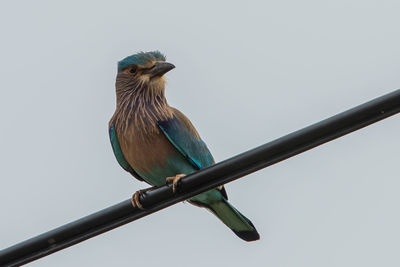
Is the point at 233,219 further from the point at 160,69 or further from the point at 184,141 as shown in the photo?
the point at 160,69

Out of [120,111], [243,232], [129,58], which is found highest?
[129,58]

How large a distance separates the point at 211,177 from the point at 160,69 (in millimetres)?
2679

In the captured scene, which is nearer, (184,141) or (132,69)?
(184,141)

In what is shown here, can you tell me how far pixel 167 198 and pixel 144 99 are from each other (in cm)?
233

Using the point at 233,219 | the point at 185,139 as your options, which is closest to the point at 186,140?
the point at 185,139

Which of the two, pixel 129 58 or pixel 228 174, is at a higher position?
pixel 129 58

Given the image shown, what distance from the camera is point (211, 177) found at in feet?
13.9

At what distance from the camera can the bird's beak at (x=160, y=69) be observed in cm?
666

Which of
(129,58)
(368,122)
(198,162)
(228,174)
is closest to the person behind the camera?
(368,122)

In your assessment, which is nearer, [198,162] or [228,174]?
[228,174]

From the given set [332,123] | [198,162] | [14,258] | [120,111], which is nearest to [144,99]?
[120,111]

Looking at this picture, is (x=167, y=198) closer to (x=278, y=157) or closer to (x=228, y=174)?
(x=228, y=174)

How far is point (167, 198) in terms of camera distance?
4.58 meters

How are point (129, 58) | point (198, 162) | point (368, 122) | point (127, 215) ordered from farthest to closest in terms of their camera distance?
point (129, 58), point (198, 162), point (127, 215), point (368, 122)
